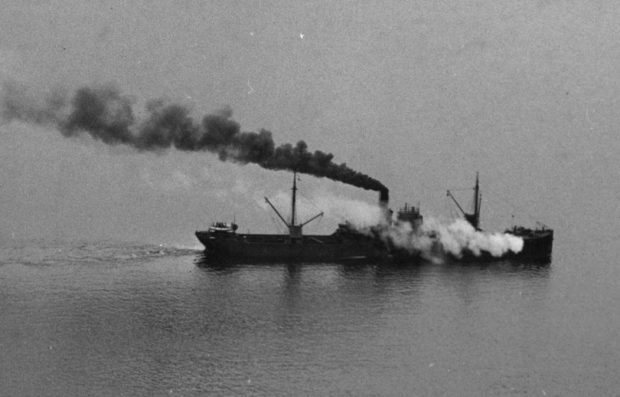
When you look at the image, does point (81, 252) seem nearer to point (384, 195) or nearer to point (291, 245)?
point (291, 245)

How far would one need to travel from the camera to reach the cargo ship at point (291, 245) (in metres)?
107

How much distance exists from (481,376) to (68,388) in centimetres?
3267

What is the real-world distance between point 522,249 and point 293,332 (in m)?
76.4

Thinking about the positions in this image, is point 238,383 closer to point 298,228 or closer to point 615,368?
point 615,368

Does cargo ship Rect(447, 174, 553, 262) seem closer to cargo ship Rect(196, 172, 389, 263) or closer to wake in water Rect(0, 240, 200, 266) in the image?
cargo ship Rect(196, 172, 389, 263)

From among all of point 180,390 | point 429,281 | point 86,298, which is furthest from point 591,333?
point 86,298

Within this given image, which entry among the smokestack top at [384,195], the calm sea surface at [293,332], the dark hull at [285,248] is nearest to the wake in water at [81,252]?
the calm sea surface at [293,332]

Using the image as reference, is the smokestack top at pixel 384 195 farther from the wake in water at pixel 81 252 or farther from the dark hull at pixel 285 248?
the wake in water at pixel 81 252

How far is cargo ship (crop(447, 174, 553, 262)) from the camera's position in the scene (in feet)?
385

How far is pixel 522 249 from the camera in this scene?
121000 millimetres

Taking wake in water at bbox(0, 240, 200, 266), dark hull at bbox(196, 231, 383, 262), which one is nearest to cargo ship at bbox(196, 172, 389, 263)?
dark hull at bbox(196, 231, 383, 262)

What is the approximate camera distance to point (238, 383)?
152 feet

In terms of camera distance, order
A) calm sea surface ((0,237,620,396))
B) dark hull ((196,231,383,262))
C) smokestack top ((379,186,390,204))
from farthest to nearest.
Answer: smokestack top ((379,186,390,204)) → dark hull ((196,231,383,262)) → calm sea surface ((0,237,620,396))

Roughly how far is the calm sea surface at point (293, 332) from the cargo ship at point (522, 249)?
21.7 metres
